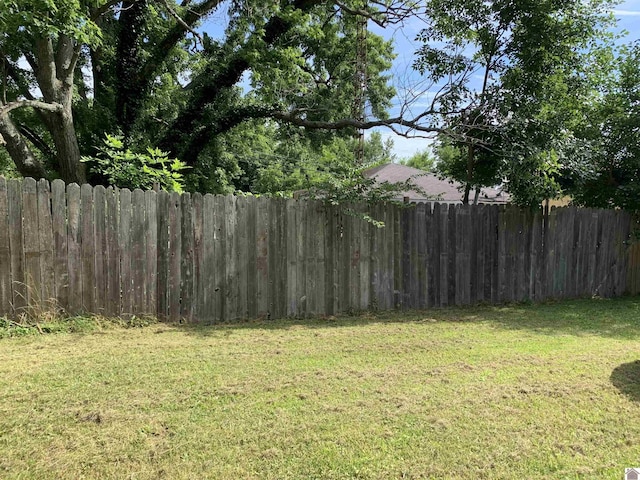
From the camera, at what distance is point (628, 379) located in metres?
3.71

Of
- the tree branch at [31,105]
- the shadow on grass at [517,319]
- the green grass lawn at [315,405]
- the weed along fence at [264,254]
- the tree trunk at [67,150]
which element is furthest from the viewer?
the tree trunk at [67,150]

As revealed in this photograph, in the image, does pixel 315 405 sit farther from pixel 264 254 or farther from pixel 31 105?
pixel 31 105

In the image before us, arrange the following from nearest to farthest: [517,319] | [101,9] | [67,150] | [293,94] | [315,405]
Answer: [315,405]
[517,319]
[101,9]
[67,150]
[293,94]

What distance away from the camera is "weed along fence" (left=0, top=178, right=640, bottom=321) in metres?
4.80

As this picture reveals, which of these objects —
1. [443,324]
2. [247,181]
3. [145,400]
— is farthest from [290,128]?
[247,181]

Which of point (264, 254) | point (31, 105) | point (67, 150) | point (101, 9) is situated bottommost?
point (264, 254)

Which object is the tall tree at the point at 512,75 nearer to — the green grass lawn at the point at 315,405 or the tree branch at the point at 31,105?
the green grass lawn at the point at 315,405

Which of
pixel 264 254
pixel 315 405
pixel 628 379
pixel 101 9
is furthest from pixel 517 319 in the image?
pixel 101 9

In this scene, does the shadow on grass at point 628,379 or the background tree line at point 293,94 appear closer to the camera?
the shadow on grass at point 628,379

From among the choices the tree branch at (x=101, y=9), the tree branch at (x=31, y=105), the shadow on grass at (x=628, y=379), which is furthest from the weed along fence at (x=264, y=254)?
the tree branch at (x=101, y=9)

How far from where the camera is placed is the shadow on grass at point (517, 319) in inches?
213

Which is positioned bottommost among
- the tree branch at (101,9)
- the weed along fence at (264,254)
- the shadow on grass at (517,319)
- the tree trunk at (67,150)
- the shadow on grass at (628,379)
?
the shadow on grass at (628,379)

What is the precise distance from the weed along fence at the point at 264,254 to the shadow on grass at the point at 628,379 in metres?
2.91

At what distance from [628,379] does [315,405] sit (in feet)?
8.99
